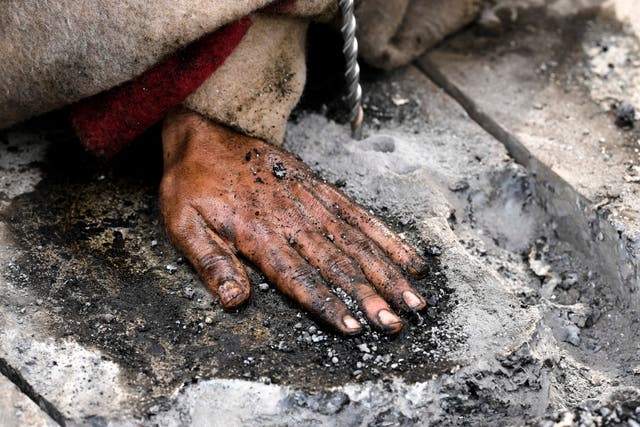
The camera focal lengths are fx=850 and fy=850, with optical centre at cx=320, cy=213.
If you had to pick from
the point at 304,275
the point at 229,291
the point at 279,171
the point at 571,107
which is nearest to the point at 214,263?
the point at 229,291

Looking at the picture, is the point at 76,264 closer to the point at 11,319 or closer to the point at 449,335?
the point at 11,319

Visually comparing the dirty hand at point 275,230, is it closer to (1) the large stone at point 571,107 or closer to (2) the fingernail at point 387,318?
(2) the fingernail at point 387,318

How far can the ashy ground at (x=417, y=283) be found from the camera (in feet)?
5.29

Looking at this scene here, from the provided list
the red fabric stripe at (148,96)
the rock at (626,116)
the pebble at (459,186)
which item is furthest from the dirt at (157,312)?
the rock at (626,116)

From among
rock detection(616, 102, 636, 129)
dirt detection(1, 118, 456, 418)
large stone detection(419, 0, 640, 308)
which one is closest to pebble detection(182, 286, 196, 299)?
dirt detection(1, 118, 456, 418)

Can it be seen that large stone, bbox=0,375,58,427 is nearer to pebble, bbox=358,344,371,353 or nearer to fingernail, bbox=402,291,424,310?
pebble, bbox=358,344,371,353

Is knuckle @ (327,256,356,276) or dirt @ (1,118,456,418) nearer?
dirt @ (1,118,456,418)

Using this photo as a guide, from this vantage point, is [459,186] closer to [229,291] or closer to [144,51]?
[229,291]

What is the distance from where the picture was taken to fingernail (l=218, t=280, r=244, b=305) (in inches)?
68.9

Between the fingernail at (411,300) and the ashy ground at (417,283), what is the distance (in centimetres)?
3

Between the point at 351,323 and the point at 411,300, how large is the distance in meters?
0.14

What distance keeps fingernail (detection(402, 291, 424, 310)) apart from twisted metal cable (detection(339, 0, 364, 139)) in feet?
1.93

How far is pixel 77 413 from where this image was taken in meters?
1.55

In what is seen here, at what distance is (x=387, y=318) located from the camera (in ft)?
5.56
